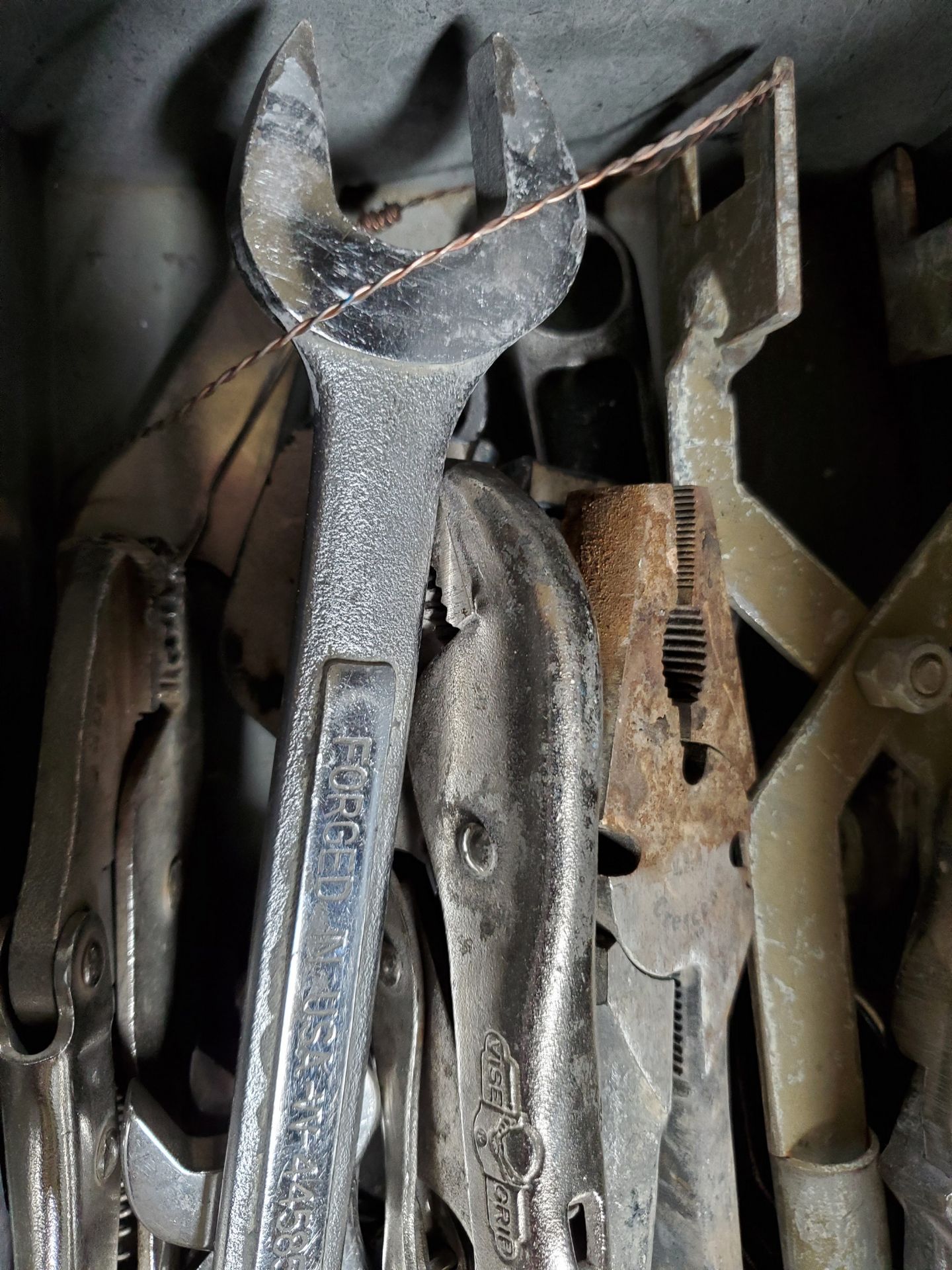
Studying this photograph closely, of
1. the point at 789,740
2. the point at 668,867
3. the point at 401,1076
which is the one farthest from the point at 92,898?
the point at 789,740

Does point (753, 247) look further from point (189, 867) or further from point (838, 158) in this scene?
point (189, 867)

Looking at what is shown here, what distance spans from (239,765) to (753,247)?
0.62 m

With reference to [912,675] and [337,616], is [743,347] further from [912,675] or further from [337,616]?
[337,616]

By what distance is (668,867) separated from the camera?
0.67m

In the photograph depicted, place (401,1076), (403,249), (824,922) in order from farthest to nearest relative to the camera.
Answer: (824,922) → (401,1076) → (403,249)

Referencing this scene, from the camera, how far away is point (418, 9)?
62 cm

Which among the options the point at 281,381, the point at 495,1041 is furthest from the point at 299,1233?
the point at 281,381

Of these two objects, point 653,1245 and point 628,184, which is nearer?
point 653,1245

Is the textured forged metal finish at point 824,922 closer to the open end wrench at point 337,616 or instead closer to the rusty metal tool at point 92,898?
the open end wrench at point 337,616

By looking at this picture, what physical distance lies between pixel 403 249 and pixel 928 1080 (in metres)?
0.70

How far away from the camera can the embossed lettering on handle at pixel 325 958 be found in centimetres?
55

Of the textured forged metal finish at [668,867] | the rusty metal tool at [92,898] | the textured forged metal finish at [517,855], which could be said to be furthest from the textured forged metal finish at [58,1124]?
the textured forged metal finish at [668,867]

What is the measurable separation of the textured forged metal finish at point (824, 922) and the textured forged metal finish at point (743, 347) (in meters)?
0.05

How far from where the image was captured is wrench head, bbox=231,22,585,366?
0.53 m
